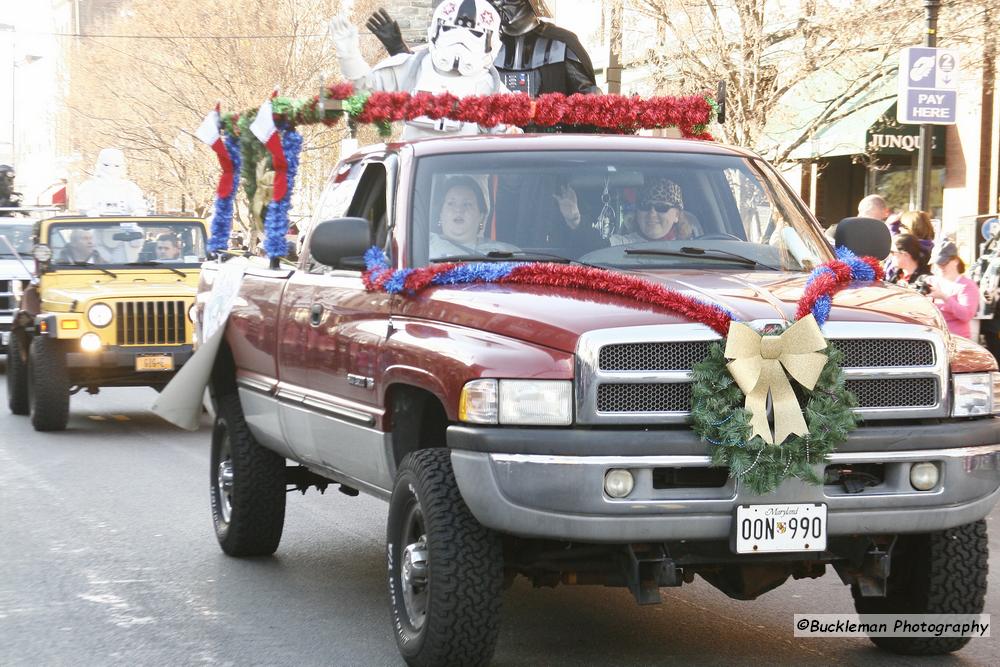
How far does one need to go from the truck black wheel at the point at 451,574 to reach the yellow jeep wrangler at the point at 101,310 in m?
9.09

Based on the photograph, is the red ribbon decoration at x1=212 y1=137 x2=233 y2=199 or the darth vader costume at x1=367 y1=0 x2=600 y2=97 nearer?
the red ribbon decoration at x1=212 y1=137 x2=233 y2=199

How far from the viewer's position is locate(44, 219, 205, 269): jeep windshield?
1534 centimetres

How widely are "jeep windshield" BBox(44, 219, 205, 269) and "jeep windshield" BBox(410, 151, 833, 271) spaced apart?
30.7 feet

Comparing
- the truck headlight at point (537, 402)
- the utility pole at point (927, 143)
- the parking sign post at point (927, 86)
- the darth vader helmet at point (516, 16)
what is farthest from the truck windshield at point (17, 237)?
the truck headlight at point (537, 402)

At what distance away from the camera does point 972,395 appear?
5395 mm

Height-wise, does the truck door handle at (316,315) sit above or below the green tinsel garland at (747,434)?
above

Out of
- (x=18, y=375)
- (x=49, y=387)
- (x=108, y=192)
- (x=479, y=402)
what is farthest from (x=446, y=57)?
(x=108, y=192)

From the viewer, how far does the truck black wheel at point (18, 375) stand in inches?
605

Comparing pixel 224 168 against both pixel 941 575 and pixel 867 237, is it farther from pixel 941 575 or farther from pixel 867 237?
Result: pixel 941 575

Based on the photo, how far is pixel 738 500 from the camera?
16.4 ft

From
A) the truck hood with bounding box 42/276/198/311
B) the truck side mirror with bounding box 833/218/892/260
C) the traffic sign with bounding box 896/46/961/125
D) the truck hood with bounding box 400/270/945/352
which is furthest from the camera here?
the traffic sign with bounding box 896/46/961/125

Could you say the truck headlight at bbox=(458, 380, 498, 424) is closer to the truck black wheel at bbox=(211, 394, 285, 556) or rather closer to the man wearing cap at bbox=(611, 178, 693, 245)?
the man wearing cap at bbox=(611, 178, 693, 245)

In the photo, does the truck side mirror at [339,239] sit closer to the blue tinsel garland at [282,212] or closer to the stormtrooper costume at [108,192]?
the blue tinsel garland at [282,212]

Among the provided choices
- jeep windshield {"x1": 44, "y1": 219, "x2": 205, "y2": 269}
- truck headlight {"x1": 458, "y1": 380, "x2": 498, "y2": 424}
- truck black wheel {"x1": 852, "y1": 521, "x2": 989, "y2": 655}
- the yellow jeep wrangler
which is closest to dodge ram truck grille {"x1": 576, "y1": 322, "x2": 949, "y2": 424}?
truck headlight {"x1": 458, "y1": 380, "x2": 498, "y2": 424}
